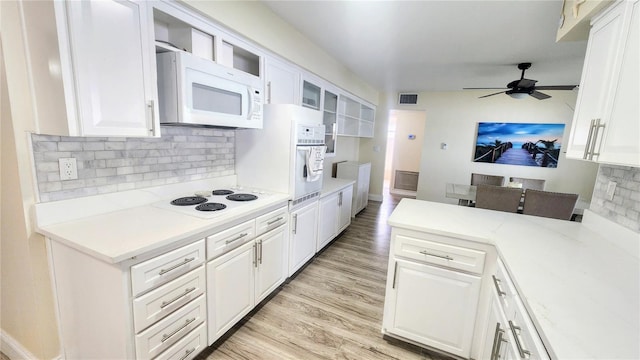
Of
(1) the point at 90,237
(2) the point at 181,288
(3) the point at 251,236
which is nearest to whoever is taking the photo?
(1) the point at 90,237

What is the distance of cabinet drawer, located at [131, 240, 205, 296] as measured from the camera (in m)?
1.23

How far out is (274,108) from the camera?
91.5 inches

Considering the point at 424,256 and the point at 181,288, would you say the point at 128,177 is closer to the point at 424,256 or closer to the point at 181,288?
the point at 181,288

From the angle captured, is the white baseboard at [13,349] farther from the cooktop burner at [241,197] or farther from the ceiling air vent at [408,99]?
the ceiling air vent at [408,99]

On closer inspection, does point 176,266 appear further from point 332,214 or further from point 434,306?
point 332,214

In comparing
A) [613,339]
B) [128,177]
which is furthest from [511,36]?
[128,177]

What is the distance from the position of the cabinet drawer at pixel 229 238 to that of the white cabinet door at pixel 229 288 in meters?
0.04

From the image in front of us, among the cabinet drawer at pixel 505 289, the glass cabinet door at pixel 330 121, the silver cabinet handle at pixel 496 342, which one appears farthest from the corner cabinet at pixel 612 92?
the glass cabinet door at pixel 330 121

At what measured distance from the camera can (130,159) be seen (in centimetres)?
175

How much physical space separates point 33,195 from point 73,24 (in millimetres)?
875

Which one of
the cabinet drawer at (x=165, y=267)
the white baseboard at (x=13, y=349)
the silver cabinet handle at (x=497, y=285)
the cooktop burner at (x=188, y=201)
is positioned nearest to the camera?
the cabinet drawer at (x=165, y=267)

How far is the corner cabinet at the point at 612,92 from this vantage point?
1.14m

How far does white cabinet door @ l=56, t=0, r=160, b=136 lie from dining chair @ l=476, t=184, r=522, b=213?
3212 mm

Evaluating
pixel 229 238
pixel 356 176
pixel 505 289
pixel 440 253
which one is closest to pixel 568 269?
pixel 505 289
